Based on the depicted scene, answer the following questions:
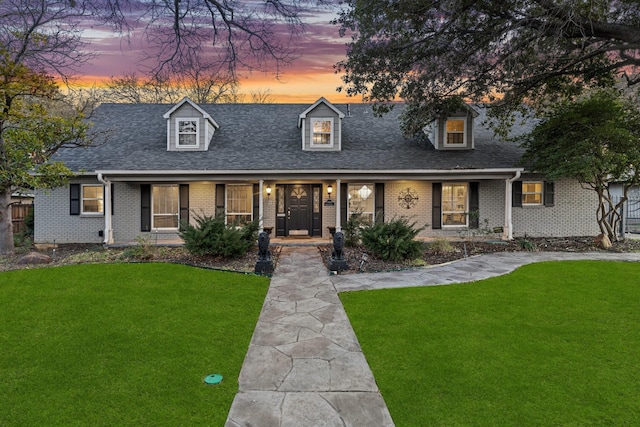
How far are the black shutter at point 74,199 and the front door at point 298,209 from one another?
8.06 meters

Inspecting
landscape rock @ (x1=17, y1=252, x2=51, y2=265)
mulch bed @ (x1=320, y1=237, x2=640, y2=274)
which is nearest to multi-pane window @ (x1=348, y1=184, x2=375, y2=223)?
mulch bed @ (x1=320, y1=237, x2=640, y2=274)

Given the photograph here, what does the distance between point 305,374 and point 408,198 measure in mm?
11052

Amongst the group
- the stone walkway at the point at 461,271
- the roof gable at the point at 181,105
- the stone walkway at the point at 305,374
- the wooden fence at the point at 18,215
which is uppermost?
the roof gable at the point at 181,105

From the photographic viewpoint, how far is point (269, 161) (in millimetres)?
13000

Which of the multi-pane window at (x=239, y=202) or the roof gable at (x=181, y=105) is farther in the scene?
the multi-pane window at (x=239, y=202)

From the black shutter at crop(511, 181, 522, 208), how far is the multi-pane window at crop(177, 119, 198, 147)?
12985 millimetres

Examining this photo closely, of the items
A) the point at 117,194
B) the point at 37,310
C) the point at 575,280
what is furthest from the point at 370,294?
the point at 117,194

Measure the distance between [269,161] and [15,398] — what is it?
1047cm

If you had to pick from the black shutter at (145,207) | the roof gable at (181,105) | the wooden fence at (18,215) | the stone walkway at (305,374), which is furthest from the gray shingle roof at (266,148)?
the stone walkway at (305,374)

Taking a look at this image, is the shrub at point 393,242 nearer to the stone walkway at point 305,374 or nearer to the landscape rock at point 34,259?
the stone walkway at point 305,374

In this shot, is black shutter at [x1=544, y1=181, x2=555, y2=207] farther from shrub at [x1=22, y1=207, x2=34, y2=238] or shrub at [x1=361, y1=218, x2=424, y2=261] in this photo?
shrub at [x1=22, y1=207, x2=34, y2=238]

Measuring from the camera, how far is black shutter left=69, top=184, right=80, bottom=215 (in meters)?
13.2

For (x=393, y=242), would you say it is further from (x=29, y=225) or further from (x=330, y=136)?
(x=29, y=225)

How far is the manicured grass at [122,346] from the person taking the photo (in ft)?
10.3
